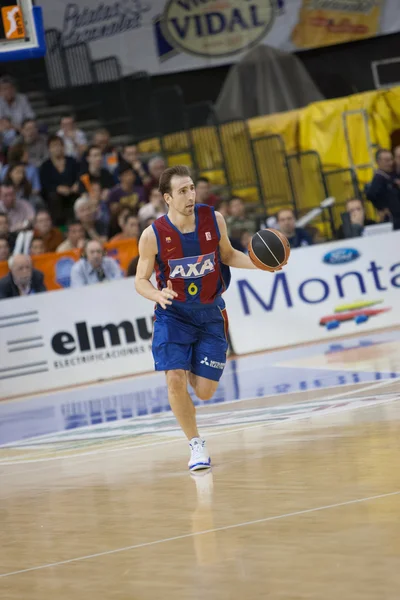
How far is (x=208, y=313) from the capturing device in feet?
23.4

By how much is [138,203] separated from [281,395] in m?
8.48

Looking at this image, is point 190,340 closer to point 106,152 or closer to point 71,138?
point 106,152

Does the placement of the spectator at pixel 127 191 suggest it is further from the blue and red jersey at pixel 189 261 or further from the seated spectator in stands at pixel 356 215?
the blue and red jersey at pixel 189 261

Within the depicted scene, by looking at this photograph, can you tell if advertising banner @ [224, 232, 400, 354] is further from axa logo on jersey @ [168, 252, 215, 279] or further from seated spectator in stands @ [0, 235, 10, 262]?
axa logo on jersey @ [168, 252, 215, 279]

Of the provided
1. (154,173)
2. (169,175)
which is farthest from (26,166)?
(169,175)

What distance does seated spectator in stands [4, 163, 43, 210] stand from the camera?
1753 centimetres

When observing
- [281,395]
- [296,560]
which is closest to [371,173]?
[281,395]

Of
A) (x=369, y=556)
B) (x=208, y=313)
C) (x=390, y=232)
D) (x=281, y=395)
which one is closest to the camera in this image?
(x=369, y=556)

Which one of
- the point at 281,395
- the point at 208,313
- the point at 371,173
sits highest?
the point at 371,173

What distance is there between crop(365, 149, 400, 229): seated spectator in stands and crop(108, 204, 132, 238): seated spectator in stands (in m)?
4.05

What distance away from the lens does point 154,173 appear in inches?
744

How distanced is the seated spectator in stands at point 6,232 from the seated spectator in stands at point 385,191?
582 centimetres

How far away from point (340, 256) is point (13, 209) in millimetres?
5347

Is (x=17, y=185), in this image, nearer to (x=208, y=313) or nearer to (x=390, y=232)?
(x=390, y=232)
